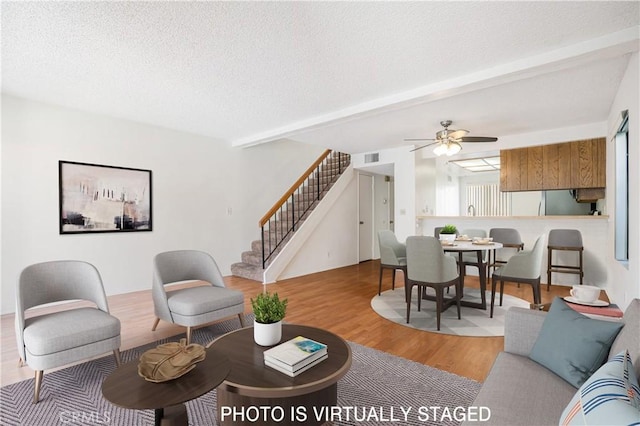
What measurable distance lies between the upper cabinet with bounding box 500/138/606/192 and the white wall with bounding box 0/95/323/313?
14.8 feet

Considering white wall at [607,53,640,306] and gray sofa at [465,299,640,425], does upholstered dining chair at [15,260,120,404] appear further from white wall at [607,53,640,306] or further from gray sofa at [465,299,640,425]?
white wall at [607,53,640,306]

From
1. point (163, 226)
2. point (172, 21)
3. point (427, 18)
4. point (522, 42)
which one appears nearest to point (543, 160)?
point (522, 42)

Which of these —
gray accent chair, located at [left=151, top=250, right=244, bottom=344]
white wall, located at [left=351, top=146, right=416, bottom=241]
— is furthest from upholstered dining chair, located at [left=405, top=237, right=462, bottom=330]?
white wall, located at [left=351, top=146, right=416, bottom=241]

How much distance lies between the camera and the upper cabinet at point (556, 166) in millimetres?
4746

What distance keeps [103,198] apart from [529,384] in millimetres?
5125

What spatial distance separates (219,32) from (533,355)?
2923 mm

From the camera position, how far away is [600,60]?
274cm

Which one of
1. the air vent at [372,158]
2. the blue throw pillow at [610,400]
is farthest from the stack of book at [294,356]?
the air vent at [372,158]

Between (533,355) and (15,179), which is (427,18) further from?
(15,179)

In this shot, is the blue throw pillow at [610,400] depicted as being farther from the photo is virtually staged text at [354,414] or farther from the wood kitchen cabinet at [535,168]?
the wood kitchen cabinet at [535,168]

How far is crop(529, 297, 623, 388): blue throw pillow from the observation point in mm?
1377

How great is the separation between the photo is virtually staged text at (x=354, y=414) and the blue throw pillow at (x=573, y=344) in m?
0.48

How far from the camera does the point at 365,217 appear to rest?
7.66m

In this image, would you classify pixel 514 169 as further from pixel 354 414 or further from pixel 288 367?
pixel 288 367
